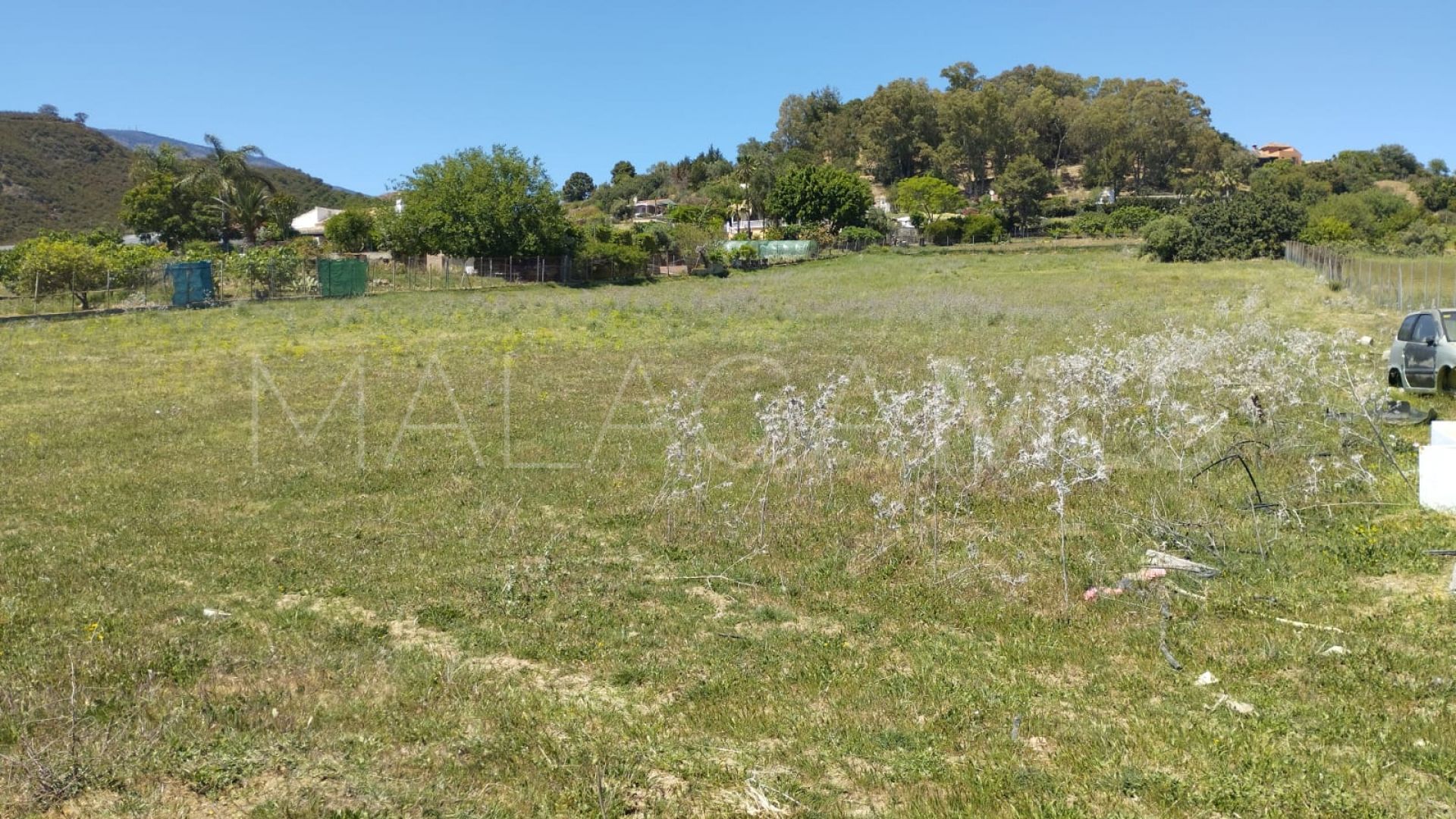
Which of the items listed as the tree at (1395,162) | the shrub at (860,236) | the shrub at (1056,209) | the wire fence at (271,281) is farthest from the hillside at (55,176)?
the tree at (1395,162)

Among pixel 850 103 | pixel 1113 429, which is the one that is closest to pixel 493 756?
pixel 1113 429

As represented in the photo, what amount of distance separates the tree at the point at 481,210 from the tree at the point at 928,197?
64.6 metres

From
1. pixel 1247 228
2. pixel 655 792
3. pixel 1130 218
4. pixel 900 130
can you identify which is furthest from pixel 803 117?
pixel 655 792

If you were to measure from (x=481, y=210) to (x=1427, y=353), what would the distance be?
45.0 meters

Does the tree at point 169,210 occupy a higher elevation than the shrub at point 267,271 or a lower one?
higher

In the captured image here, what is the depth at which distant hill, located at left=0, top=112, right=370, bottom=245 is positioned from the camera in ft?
350

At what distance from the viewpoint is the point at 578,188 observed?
164625 millimetres

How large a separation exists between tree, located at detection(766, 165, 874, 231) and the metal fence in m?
52.3

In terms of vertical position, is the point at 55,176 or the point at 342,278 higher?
the point at 55,176

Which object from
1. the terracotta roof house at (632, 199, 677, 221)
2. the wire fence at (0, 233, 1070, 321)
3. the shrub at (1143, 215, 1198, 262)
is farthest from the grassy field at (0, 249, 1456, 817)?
the terracotta roof house at (632, 199, 677, 221)

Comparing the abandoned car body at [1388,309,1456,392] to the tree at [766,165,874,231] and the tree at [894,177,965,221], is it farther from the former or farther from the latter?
the tree at [894,177,965,221]

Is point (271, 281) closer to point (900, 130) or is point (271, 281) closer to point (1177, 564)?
point (1177, 564)

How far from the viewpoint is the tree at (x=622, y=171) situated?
166 m

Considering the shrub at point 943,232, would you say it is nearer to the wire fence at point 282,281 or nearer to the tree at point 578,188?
the wire fence at point 282,281
